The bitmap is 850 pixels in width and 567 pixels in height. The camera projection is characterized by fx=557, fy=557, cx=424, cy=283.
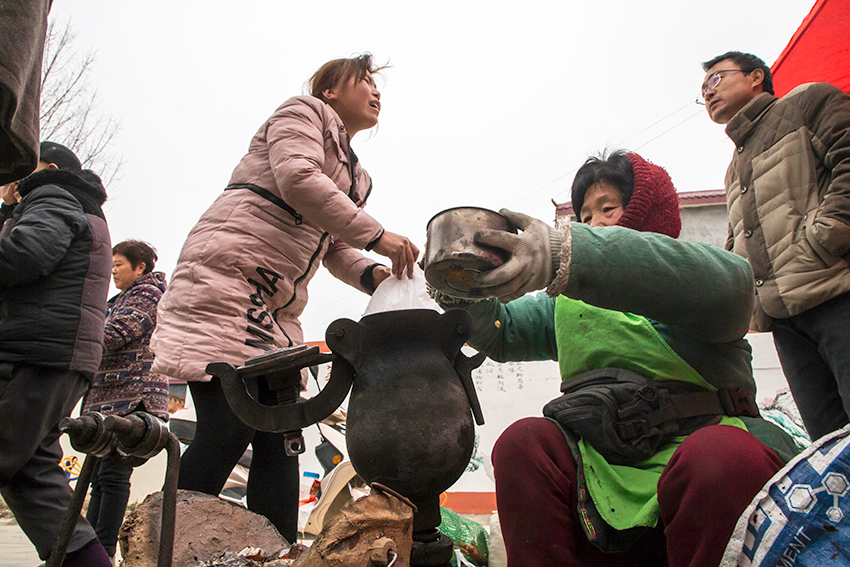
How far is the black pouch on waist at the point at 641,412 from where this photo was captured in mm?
1289

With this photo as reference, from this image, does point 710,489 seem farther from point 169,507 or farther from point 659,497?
point 169,507

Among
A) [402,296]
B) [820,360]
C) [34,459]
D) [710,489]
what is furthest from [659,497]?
[34,459]

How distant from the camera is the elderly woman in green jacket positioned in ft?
3.30

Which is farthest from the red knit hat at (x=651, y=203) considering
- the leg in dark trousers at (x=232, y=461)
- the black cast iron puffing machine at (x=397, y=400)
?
the leg in dark trousers at (x=232, y=461)

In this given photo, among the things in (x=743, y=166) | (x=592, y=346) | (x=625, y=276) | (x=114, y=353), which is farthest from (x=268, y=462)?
(x=743, y=166)

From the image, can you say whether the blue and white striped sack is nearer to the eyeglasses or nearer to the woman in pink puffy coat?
the woman in pink puffy coat

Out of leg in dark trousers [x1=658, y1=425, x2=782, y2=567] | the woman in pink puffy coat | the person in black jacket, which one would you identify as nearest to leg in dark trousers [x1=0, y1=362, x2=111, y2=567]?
the person in black jacket

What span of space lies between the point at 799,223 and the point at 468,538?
6.15 feet

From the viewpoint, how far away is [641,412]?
1.30 m

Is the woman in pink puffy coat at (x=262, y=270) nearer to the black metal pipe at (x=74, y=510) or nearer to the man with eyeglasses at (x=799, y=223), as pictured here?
the black metal pipe at (x=74, y=510)

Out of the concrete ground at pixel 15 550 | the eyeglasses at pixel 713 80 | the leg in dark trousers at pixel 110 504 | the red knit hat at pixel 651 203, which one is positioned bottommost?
the concrete ground at pixel 15 550

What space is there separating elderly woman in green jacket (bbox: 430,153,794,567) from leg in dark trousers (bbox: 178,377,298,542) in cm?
64

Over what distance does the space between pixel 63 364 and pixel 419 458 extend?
61.0 inches

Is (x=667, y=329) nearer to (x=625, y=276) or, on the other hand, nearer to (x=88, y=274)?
(x=625, y=276)
